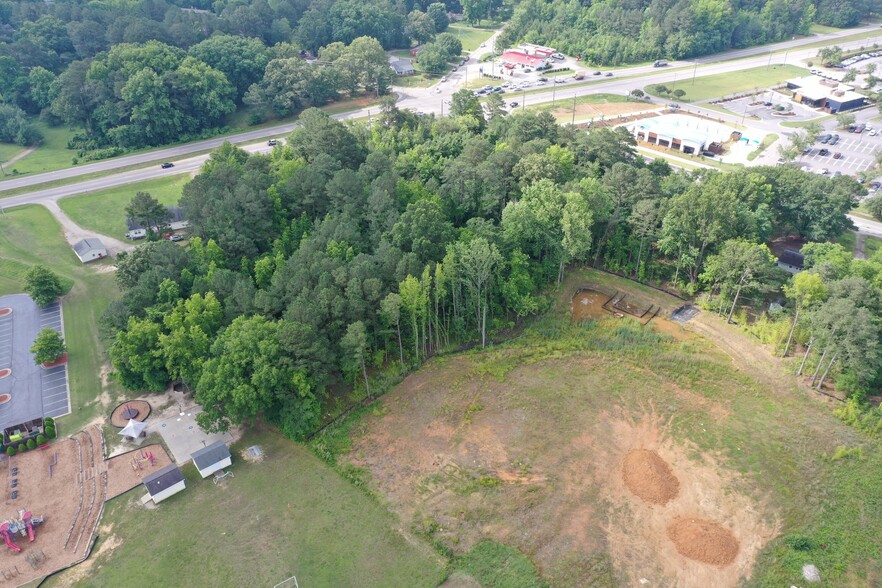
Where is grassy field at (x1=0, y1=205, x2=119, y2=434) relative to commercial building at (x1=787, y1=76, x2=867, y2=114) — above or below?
→ below

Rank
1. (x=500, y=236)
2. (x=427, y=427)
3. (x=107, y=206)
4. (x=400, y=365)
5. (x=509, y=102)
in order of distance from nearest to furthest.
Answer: (x=427, y=427) < (x=400, y=365) < (x=500, y=236) < (x=107, y=206) < (x=509, y=102)

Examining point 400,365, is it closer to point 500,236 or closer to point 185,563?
point 500,236

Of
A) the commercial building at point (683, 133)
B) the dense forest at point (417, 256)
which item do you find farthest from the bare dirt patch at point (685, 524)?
the commercial building at point (683, 133)

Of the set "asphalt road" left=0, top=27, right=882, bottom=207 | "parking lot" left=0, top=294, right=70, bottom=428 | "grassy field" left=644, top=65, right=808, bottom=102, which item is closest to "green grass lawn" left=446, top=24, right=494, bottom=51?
"asphalt road" left=0, top=27, right=882, bottom=207

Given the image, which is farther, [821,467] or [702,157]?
[702,157]

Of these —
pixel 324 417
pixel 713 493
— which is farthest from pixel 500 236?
pixel 713 493

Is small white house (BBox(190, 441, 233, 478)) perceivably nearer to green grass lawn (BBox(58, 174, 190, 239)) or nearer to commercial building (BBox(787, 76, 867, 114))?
green grass lawn (BBox(58, 174, 190, 239))

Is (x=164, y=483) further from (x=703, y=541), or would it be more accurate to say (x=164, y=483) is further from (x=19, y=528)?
(x=703, y=541)
